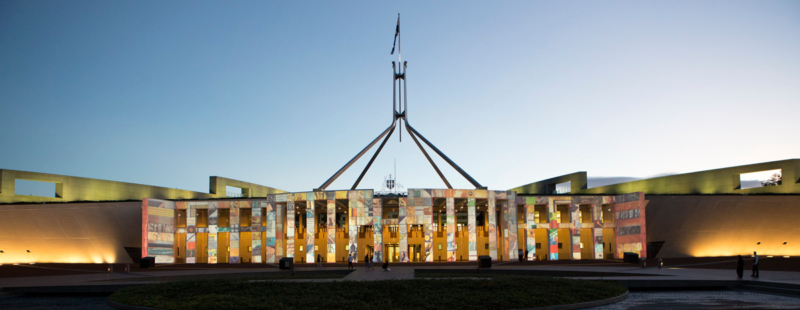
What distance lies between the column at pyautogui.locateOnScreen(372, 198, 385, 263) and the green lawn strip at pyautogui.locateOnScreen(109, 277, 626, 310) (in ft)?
58.7

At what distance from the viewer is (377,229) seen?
37.4m

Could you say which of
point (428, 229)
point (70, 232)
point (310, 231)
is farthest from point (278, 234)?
point (70, 232)

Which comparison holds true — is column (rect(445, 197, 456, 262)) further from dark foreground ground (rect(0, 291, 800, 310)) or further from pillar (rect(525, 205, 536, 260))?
dark foreground ground (rect(0, 291, 800, 310))

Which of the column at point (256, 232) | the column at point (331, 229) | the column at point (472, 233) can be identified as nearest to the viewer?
the column at point (331, 229)

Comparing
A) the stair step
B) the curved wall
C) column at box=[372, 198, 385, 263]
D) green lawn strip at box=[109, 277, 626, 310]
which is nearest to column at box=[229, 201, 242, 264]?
column at box=[372, 198, 385, 263]

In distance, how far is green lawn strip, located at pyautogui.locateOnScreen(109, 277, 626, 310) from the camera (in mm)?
14914

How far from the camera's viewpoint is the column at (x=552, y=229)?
135 ft

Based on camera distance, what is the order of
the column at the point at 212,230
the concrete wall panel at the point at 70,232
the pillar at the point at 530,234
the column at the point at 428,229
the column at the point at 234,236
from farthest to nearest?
the column at the point at 212,230 < the pillar at the point at 530,234 < the column at the point at 234,236 < the concrete wall panel at the point at 70,232 < the column at the point at 428,229

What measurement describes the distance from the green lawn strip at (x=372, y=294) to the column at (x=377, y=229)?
58.7 ft

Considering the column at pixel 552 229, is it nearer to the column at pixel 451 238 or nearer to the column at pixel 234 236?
the column at pixel 451 238

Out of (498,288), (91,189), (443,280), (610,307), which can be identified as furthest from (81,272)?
(610,307)

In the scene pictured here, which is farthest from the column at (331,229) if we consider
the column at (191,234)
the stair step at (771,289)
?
the stair step at (771,289)

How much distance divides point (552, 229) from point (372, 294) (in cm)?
2744

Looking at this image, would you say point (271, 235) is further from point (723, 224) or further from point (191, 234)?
point (723, 224)
